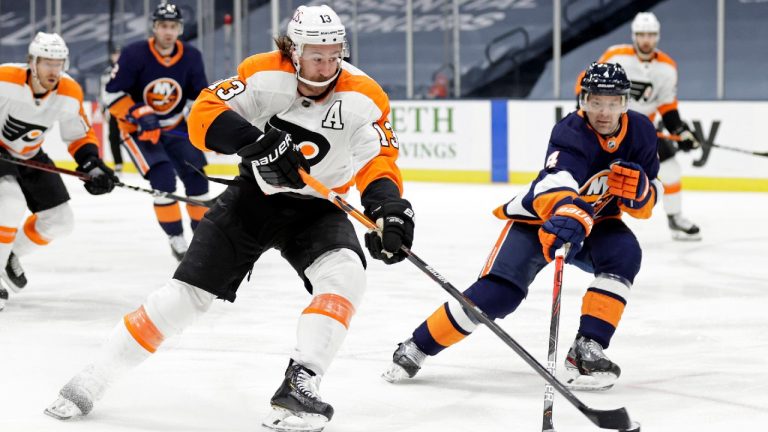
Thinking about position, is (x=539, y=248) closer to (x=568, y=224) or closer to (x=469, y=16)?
(x=568, y=224)

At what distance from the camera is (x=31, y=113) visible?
180 inches

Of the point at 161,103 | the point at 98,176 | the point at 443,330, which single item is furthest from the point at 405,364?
the point at 161,103

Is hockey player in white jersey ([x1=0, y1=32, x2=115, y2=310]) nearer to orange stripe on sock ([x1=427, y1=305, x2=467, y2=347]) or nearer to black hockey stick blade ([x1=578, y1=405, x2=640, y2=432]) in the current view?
orange stripe on sock ([x1=427, y1=305, x2=467, y2=347])

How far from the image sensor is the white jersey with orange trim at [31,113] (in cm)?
453

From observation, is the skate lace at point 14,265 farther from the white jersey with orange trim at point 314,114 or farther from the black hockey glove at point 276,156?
the black hockey glove at point 276,156

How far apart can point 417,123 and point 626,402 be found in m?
6.69

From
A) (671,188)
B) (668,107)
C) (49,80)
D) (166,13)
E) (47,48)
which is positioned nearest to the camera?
(47,48)

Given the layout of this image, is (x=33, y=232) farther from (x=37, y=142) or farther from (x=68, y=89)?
(x=68, y=89)

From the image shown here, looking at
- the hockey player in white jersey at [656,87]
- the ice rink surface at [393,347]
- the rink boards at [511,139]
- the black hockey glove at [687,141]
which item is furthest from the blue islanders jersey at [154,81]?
the rink boards at [511,139]

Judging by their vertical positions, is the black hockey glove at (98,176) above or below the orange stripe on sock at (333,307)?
below

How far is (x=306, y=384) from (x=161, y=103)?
3314mm

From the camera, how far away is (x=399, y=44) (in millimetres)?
11812

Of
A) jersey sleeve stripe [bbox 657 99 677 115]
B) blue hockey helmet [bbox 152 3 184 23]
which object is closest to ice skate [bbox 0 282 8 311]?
blue hockey helmet [bbox 152 3 184 23]

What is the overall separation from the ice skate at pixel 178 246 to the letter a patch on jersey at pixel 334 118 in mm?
3039
